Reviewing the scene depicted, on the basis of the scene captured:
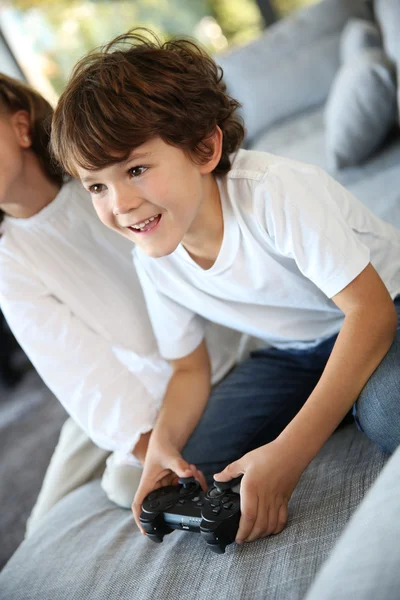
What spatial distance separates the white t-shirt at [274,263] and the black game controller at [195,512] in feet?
1.04

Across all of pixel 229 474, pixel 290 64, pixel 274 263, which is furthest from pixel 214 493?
pixel 290 64

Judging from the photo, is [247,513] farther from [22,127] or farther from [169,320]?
[22,127]

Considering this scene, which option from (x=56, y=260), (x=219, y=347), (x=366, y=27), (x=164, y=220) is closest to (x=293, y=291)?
(x=164, y=220)

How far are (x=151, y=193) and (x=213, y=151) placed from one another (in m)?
0.15

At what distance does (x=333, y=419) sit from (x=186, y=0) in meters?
3.57

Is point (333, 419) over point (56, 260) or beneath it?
beneath

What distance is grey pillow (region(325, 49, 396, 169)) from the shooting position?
1.72m

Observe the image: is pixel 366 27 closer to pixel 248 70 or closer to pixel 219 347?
pixel 248 70

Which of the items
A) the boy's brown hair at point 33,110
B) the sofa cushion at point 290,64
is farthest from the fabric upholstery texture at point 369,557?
the sofa cushion at point 290,64

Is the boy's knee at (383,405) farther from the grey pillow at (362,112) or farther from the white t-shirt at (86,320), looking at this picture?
the grey pillow at (362,112)

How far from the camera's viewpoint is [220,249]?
1.03 meters

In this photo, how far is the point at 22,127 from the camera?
1.21m

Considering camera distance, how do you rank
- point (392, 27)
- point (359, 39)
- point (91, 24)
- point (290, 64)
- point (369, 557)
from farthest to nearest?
point (91, 24)
point (290, 64)
point (359, 39)
point (392, 27)
point (369, 557)

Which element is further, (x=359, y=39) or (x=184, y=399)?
(x=359, y=39)
